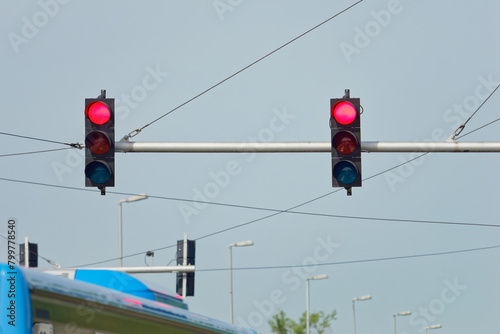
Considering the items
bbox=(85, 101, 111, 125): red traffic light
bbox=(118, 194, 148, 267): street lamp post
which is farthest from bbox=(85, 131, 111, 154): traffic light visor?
bbox=(118, 194, 148, 267): street lamp post

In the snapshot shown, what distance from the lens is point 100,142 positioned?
11.0m

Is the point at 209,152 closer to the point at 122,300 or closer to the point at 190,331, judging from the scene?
the point at 190,331

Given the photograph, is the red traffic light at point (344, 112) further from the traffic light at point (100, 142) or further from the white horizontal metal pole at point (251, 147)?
the traffic light at point (100, 142)

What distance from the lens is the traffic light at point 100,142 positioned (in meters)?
10.9

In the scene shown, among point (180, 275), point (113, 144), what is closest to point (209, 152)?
point (113, 144)

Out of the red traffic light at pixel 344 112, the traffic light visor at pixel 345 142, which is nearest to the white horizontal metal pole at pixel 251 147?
the traffic light visor at pixel 345 142

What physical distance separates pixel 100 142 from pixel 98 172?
1.16 ft

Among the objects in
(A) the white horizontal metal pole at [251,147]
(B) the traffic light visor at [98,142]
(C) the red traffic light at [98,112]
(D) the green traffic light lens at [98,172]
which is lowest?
(D) the green traffic light lens at [98,172]

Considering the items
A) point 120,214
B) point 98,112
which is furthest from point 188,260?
point 98,112

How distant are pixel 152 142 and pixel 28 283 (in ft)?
15.6

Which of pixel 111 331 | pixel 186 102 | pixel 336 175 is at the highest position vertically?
pixel 186 102

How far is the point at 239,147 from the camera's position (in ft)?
38.2

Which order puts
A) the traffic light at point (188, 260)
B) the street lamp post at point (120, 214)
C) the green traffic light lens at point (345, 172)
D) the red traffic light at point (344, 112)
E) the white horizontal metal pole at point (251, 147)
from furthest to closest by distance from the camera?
the street lamp post at point (120, 214), the traffic light at point (188, 260), the white horizontal metal pole at point (251, 147), the green traffic light lens at point (345, 172), the red traffic light at point (344, 112)

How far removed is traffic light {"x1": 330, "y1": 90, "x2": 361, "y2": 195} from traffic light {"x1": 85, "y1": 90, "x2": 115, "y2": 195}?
8.61ft
